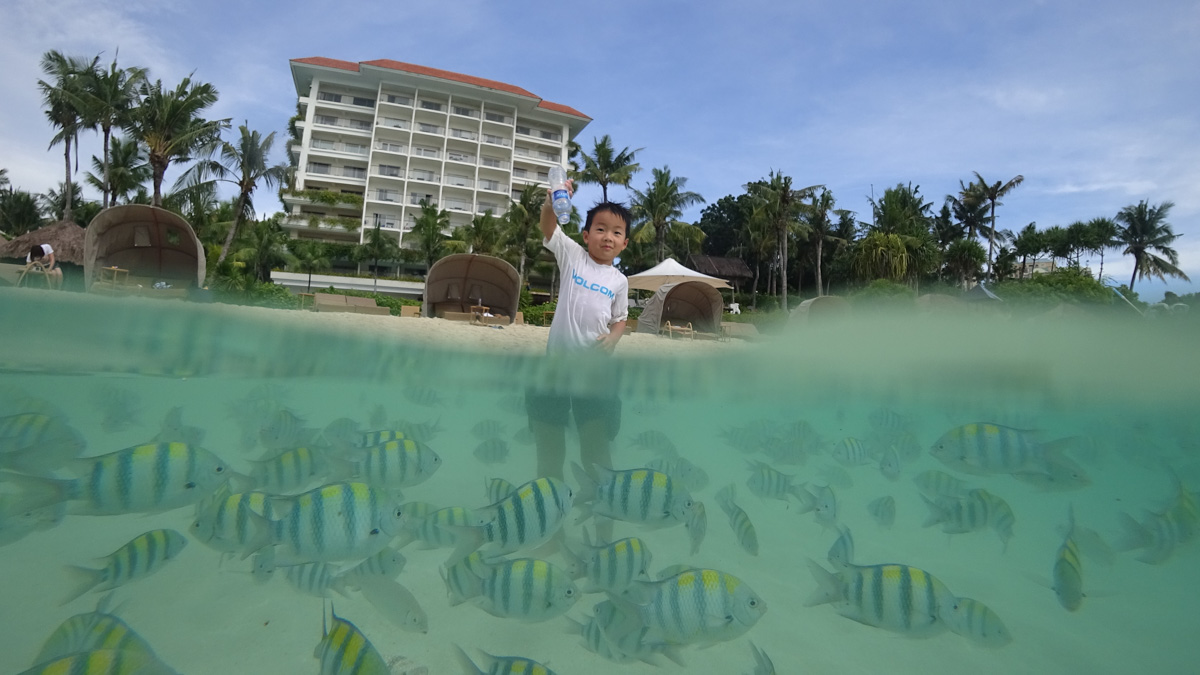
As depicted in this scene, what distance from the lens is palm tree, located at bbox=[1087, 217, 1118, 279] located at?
47.8 metres

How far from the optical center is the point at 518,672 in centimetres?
239

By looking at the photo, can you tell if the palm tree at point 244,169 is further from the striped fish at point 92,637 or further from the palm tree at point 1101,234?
the palm tree at point 1101,234

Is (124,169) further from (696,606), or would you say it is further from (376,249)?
(696,606)

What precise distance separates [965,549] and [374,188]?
55.3 m

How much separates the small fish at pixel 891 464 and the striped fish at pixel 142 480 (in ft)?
16.1

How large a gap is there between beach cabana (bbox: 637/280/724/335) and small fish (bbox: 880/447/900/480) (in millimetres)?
16313

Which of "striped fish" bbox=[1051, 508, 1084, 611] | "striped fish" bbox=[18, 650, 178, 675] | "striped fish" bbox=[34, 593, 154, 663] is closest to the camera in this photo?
"striped fish" bbox=[18, 650, 178, 675]

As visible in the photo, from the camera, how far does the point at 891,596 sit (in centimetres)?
301

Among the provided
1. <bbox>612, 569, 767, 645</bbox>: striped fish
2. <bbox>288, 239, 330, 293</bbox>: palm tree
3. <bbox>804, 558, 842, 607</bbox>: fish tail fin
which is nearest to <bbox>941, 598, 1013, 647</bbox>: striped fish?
<bbox>804, 558, 842, 607</bbox>: fish tail fin

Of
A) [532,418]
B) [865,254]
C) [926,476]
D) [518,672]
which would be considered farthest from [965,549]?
[865,254]

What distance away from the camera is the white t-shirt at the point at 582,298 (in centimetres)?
405

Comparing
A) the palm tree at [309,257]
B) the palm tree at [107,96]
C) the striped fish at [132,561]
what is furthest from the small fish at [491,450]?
the palm tree at [309,257]

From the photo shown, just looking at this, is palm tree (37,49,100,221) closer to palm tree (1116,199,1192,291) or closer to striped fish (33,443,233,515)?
striped fish (33,443,233,515)

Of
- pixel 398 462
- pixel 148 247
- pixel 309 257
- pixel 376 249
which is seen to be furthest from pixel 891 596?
pixel 309 257
